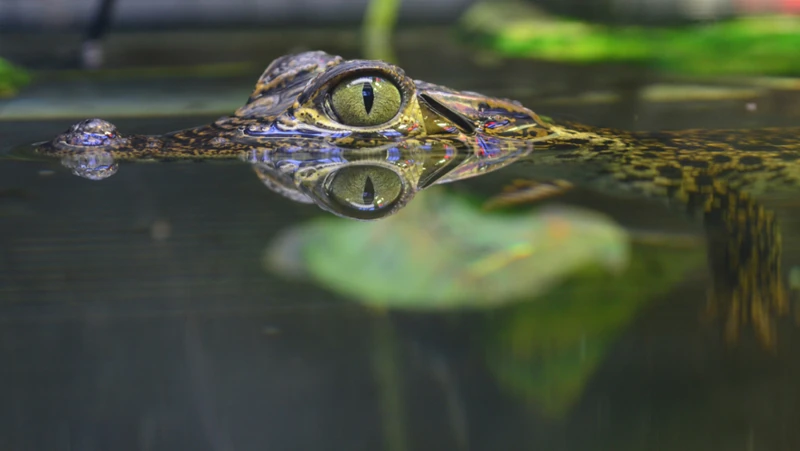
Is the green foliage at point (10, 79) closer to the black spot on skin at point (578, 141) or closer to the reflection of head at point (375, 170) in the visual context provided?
the reflection of head at point (375, 170)

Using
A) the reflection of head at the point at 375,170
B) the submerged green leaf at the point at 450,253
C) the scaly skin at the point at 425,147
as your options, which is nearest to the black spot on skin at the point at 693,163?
the scaly skin at the point at 425,147

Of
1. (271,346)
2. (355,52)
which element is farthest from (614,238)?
(355,52)

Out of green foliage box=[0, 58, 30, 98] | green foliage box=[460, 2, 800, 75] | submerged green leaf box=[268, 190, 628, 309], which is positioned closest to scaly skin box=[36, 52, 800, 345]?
submerged green leaf box=[268, 190, 628, 309]

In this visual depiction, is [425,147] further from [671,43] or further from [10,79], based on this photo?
[671,43]

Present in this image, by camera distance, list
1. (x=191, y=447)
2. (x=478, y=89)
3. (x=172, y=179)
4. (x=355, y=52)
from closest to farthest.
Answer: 1. (x=191, y=447)
2. (x=172, y=179)
3. (x=478, y=89)
4. (x=355, y=52)

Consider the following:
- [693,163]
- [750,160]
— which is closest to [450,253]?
[693,163]

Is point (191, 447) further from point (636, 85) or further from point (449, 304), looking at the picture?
point (636, 85)

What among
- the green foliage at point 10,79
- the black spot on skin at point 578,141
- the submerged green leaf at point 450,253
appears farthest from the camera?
the green foliage at point 10,79
